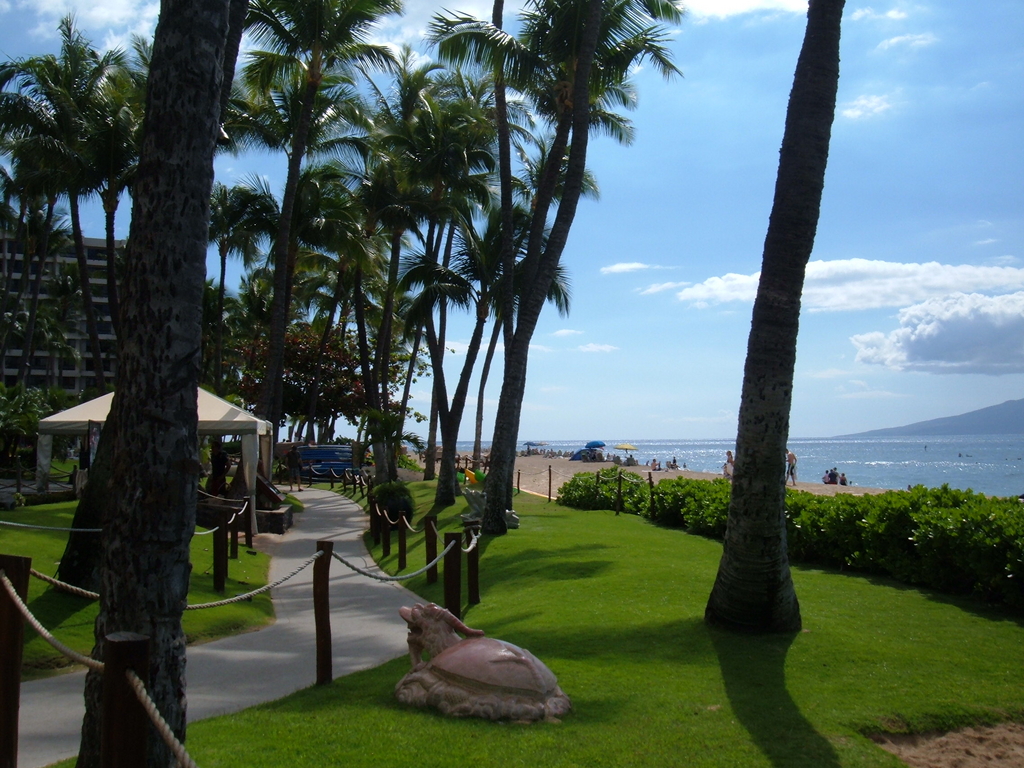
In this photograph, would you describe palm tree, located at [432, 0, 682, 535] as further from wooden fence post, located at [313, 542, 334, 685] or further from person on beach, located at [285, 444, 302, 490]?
person on beach, located at [285, 444, 302, 490]

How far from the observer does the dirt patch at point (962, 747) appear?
15.9 ft

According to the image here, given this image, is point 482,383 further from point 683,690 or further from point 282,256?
point 683,690

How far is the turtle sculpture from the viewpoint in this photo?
17.3ft

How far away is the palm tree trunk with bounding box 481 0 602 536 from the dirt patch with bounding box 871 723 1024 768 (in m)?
10.7

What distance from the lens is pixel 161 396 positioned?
3748 millimetres

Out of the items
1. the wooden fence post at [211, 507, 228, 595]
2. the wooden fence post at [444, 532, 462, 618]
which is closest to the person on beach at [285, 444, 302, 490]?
the wooden fence post at [211, 507, 228, 595]

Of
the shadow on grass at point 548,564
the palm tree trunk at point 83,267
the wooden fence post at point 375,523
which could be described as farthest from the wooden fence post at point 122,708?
the palm tree trunk at point 83,267

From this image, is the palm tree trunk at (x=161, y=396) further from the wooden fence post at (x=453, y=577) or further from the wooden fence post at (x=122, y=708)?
the wooden fence post at (x=453, y=577)

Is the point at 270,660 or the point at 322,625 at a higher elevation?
the point at 322,625

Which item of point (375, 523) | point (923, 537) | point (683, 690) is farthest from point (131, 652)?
point (375, 523)

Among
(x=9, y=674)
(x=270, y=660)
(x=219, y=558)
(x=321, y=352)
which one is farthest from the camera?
(x=321, y=352)

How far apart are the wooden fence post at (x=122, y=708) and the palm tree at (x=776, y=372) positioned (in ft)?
17.9

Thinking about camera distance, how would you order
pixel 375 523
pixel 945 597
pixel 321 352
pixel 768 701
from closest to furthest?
pixel 768 701
pixel 945 597
pixel 375 523
pixel 321 352

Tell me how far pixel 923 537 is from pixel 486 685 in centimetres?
670
